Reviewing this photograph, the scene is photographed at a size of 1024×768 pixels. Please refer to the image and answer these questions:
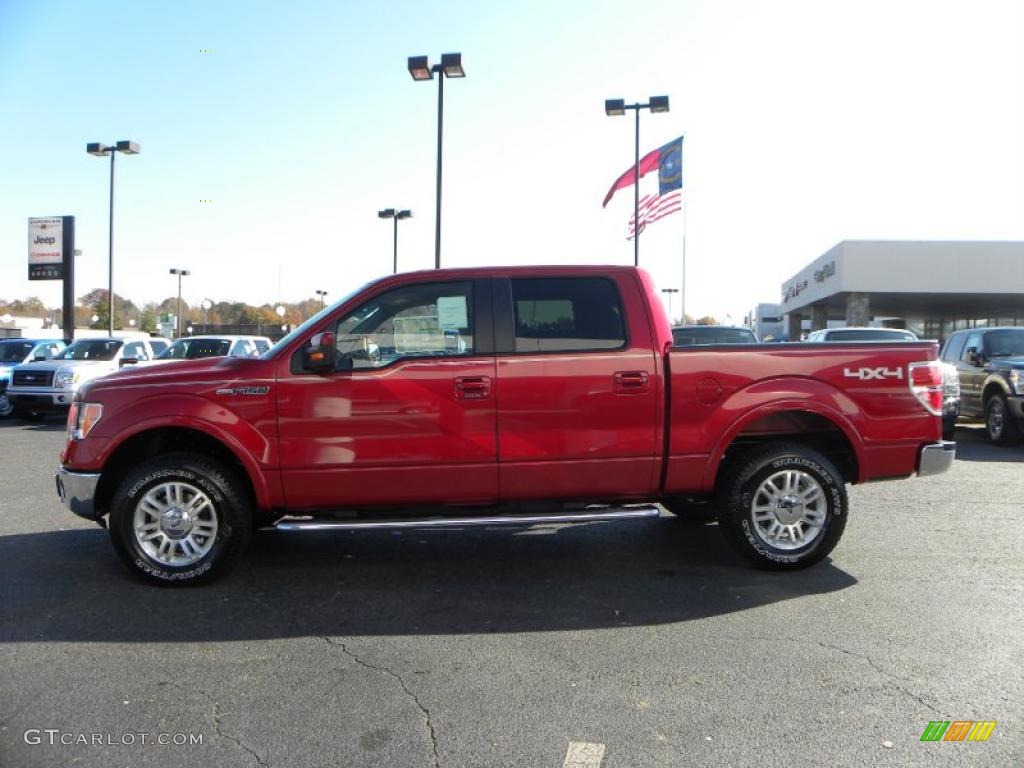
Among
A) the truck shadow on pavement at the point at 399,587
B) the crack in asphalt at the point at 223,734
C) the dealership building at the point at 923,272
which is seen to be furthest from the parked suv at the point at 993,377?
→ the dealership building at the point at 923,272

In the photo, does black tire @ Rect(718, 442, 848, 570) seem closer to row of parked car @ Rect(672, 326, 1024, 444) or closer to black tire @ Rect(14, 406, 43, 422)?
row of parked car @ Rect(672, 326, 1024, 444)

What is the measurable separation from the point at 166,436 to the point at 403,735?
9.72 ft

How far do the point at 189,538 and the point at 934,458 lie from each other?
16.3 ft

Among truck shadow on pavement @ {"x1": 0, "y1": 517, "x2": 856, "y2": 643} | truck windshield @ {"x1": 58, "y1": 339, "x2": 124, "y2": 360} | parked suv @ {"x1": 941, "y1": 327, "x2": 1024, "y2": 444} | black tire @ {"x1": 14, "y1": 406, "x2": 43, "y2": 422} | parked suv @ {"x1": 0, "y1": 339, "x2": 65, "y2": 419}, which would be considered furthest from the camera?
parked suv @ {"x1": 0, "y1": 339, "x2": 65, "y2": 419}

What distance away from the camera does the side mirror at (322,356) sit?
4848 millimetres

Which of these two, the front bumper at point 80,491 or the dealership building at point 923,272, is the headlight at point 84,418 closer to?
the front bumper at point 80,491

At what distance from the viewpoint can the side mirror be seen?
4.85 metres

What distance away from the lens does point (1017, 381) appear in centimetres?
1102

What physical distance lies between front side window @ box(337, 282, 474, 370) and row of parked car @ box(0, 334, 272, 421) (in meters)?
9.88

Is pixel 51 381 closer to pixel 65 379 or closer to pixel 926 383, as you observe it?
pixel 65 379

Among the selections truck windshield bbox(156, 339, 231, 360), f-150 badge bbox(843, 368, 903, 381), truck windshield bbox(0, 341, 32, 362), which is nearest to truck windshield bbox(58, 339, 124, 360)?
truck windshield bbox(156, 339, 231, 360)

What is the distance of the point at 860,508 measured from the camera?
7.22m

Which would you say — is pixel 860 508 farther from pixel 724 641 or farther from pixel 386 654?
pixel 386 654

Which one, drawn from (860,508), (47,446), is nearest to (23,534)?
(47,446)
